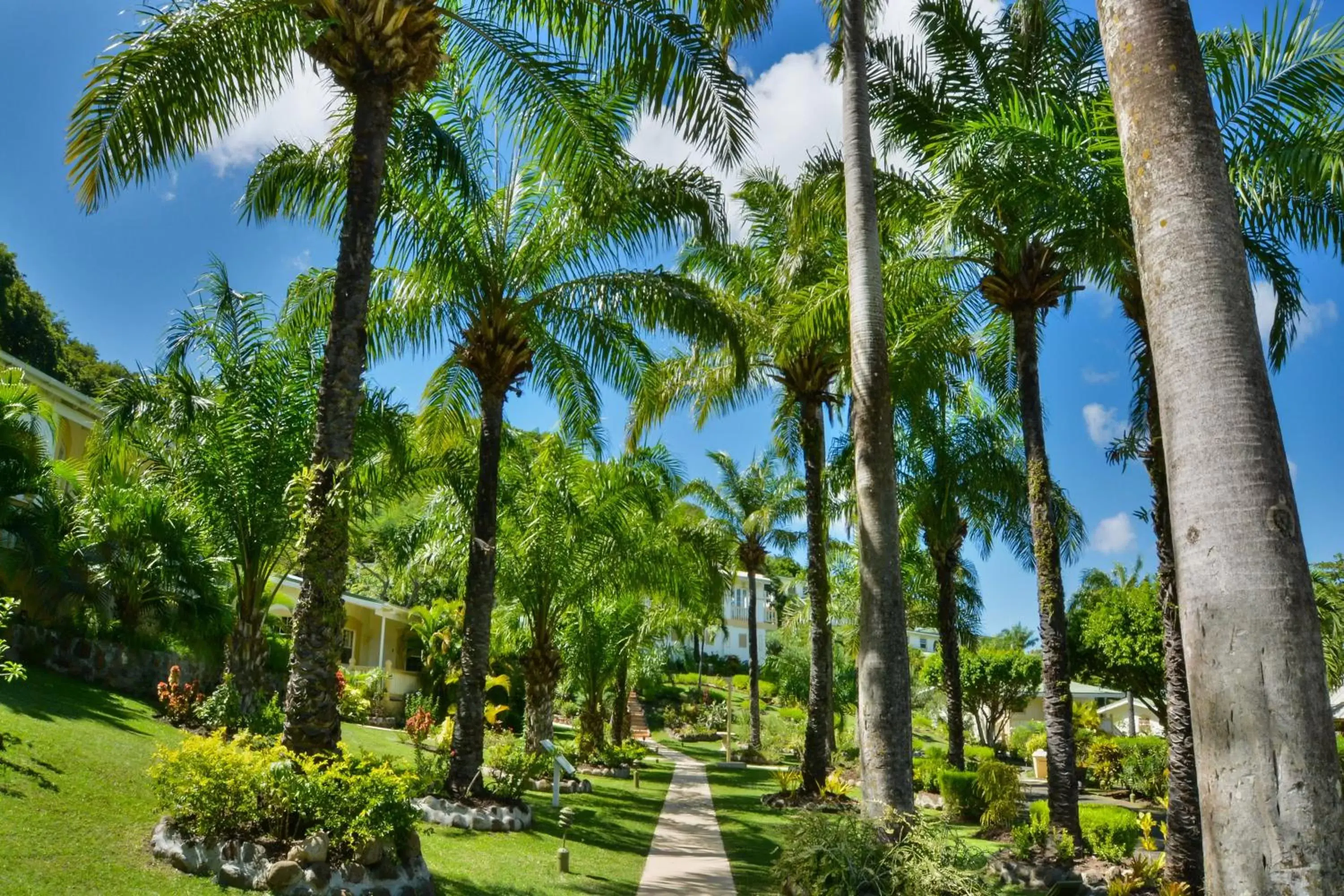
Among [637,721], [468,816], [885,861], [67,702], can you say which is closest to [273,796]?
[468,816]

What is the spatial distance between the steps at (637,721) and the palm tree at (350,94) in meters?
30.0

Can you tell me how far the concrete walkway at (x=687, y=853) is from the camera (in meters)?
10.7

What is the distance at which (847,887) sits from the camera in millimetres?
7711

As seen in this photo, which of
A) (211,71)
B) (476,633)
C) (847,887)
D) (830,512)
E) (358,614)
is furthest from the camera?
(358,614)

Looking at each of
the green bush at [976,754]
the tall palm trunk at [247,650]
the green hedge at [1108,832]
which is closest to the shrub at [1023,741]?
the green bush at [976,754]

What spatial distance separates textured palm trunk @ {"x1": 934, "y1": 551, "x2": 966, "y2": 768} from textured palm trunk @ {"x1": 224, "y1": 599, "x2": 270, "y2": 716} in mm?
14628

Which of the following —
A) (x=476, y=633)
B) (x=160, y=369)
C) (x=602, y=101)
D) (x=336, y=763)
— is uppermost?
(x=602, y=101)

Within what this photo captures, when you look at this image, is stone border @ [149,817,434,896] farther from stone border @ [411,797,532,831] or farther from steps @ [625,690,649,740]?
steps @ [625,690,649,740]

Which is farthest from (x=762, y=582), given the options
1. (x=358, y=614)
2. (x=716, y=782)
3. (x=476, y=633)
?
(x=476, y=633)

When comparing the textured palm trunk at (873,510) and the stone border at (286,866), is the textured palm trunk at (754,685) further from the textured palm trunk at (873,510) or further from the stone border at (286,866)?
the stone border at (286,866)

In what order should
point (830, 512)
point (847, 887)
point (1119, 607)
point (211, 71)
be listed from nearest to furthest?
point (847, 887) < point (211, 71) < point (1119, 607) < point (830, 512)

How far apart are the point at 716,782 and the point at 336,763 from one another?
56.3 feet

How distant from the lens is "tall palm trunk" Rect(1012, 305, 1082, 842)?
41.9ft

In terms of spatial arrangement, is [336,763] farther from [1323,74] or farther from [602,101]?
[1323,74]
